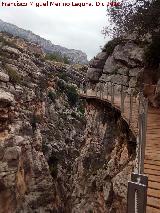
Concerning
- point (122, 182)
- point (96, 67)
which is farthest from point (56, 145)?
point (122, 182)

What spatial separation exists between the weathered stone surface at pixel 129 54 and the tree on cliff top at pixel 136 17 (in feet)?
3.90

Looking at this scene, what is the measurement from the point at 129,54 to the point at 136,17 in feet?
16.9

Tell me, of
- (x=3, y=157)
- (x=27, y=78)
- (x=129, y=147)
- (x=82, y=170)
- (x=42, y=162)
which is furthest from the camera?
(x=27, y=78)

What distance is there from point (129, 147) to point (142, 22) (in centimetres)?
1004

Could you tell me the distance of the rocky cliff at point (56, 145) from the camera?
66.2 feet

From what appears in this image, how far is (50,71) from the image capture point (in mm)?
67438

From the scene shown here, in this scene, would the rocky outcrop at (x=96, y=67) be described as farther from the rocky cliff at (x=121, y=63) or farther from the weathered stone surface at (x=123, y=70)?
the weathered stone surface at (x=123, y=70)

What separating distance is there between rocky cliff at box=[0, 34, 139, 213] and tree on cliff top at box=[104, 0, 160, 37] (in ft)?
9.61

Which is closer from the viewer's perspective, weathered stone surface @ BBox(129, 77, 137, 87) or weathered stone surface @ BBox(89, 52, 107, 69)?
weathered stone surface @ BBox(129, 77, 137, 87)

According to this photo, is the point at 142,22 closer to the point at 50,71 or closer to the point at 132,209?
A: the point at 132,209

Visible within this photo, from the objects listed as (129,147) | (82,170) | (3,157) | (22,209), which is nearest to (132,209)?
(129,147)

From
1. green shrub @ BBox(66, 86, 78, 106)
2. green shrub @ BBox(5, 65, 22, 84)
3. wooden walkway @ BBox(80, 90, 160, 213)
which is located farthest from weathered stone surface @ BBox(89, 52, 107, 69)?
green shrub @ BBox(66, 86, 78, 106)

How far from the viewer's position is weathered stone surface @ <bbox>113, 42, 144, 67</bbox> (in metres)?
28.3

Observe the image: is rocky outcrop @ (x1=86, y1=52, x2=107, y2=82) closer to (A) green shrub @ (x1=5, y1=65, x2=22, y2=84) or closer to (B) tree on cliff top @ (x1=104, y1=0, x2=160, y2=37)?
(B) tree on cliff top @ (x1=104, y1=0, x2=160, y2=37)
